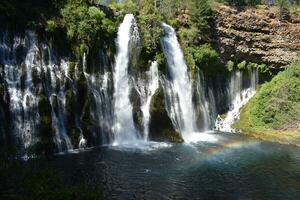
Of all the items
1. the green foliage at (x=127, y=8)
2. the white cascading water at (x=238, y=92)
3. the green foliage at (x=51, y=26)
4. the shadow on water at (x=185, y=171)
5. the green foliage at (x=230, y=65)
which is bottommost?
the shadow on water at (x=185, y=171)

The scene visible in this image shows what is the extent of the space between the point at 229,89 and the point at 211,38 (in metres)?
6.65

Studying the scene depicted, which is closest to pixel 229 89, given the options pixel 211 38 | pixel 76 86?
pixel 211 38

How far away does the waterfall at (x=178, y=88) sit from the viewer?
4450 cm

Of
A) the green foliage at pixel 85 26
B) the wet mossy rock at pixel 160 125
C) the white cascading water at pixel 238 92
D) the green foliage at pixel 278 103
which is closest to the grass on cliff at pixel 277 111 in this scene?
the green foliage at pixel 278 103

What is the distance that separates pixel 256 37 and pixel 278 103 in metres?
10.1

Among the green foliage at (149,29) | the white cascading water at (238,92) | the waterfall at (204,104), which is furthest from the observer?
the white cascading water at (238,92)

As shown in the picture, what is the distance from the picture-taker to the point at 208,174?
97.9 ft

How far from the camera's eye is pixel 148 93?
139 feet

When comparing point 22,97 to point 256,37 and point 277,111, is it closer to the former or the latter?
point 277,111

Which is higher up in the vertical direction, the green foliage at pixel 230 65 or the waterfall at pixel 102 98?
the green foliage at pixel 230 65

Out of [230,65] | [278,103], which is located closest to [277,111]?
[278,103]

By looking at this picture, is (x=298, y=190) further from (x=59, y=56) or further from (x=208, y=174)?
(x=59, y=56)

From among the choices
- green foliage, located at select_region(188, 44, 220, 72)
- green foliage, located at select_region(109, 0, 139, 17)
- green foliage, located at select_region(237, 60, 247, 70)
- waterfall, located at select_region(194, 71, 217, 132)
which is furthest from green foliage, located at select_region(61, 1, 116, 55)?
green foliage, located at select_region(237, 60, 247, 70)

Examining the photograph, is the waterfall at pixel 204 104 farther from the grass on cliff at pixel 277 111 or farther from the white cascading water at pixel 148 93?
the white cascading water at pixel 148 93
